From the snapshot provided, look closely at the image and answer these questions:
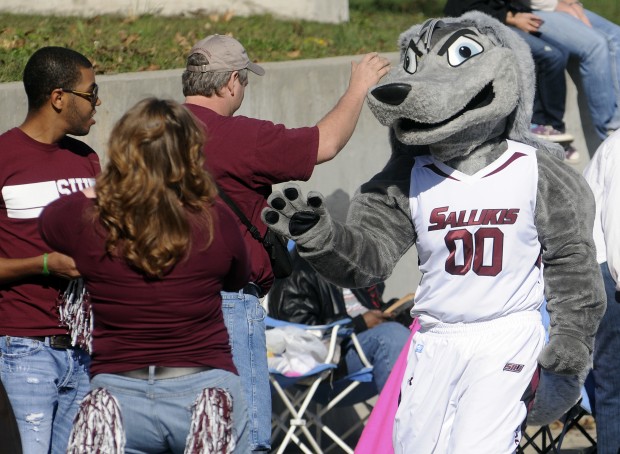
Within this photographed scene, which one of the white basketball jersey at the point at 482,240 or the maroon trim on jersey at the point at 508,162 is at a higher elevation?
the maroon trim on jersey at the point at 508,162

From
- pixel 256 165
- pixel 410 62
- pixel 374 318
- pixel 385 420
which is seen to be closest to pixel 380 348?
pixel 374 318

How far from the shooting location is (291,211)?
3910 mm

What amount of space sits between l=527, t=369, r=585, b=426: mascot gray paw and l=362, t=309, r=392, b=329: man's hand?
2.13 m

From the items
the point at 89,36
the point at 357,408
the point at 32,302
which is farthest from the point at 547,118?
the point at 32,302

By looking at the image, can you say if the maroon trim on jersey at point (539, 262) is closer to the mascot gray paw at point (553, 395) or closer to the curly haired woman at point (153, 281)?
the mascot gray paw at point (553, 395)

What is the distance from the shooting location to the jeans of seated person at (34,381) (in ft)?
14.4

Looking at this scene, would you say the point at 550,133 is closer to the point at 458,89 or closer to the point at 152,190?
the point at 458,89

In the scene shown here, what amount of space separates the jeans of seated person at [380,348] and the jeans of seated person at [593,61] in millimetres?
2545

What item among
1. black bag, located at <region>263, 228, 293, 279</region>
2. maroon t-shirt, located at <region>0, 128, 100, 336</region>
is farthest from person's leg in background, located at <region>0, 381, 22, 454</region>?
black bag, located at <region>263, 228, 293, 279</region>

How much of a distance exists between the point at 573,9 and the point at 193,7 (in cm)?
265

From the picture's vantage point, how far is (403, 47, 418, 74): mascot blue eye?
4320mm

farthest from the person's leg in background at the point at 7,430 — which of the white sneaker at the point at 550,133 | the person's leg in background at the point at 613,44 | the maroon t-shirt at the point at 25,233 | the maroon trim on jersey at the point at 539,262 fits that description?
the person's leg in background at the point at 613,44

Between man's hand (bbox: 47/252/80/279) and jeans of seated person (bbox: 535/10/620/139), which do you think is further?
jeans of seated person (bbox: 535/10/620/139)

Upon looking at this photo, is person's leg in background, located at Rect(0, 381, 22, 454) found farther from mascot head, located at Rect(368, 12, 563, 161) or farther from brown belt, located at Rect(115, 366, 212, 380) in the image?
mascot head, located at Rect(368, 12, 563, 161)
